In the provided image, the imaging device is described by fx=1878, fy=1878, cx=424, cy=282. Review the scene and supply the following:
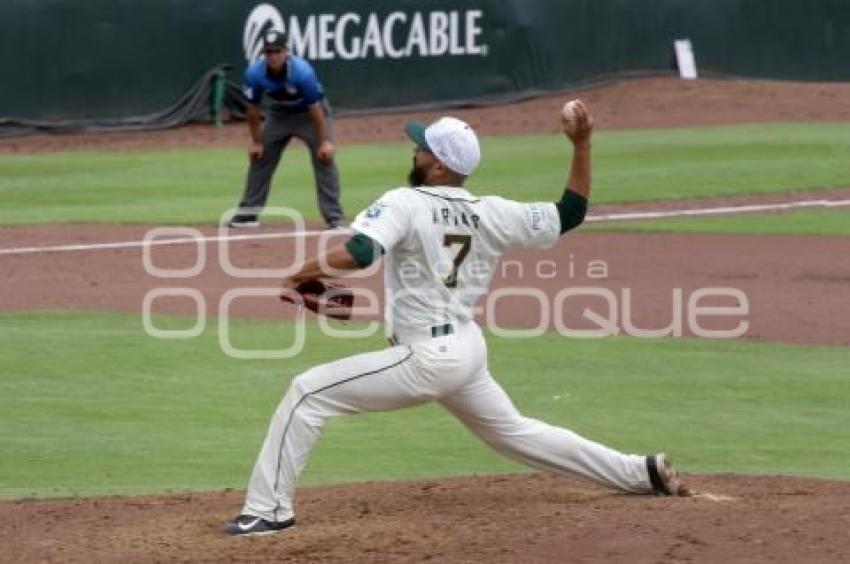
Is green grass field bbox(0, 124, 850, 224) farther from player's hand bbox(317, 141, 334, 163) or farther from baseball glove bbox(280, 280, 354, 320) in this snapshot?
baseball glove bbox(280, 280, 354, 320)

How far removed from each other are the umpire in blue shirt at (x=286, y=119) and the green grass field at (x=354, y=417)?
13.7 feet

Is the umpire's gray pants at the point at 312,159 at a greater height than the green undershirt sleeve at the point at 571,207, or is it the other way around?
the green undershirt sleeve at the point at 571,207

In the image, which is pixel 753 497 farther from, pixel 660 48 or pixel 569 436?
pixel 660 48

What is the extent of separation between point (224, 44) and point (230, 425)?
1590 cm

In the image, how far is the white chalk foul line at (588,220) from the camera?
17.7m

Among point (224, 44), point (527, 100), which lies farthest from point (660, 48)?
point (224, 44)

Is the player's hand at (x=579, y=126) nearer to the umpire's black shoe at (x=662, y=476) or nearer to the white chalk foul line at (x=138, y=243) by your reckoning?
the umpire's black shoe at (x=662, y=476)

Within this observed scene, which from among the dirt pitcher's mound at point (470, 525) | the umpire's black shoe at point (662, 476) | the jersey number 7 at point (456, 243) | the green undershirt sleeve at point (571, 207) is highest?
the green undershirt sleeve at point (571, 207)

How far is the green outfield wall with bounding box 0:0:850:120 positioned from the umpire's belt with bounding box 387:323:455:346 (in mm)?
18222

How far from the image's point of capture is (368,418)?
37.4 feet

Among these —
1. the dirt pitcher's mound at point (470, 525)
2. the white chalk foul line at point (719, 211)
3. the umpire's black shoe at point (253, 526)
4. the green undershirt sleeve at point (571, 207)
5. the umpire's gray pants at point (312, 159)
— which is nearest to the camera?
the dirt pitcher's mound at point (470, 525)

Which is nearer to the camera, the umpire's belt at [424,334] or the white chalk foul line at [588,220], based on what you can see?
the umpire's belt at [424,334]

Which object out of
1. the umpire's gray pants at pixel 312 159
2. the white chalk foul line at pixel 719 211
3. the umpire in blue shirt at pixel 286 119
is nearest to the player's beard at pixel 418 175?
the umpire in blue shirt at pixel 286 119

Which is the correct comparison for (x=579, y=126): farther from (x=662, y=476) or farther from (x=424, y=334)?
(x=662, y=476)
